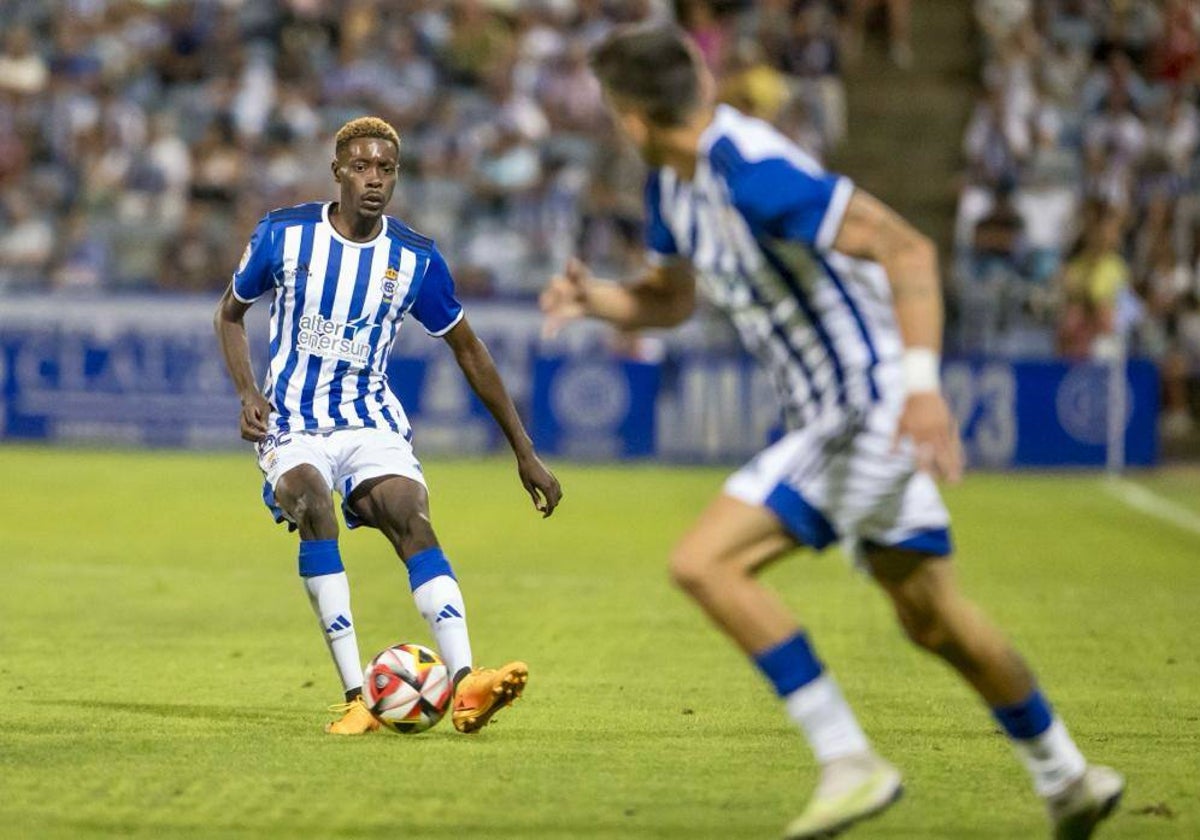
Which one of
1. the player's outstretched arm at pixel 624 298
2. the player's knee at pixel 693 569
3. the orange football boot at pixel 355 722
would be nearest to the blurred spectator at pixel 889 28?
the orange football boot at pixel 355 722

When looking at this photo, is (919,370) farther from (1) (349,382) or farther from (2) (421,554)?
(1) (349,382)

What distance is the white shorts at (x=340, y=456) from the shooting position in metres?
7.94

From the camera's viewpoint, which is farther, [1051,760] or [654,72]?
[1051,760]

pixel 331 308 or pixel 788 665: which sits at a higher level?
pixel 331 308

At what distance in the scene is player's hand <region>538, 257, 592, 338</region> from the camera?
18.9 feet

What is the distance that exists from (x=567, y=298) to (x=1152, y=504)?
14667mm

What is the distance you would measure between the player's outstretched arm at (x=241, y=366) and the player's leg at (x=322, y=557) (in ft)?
0.65

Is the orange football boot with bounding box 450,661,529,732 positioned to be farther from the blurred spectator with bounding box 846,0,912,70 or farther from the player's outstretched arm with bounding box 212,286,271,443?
the blurred spectator with bounding box 846,0,912,70

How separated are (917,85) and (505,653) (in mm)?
18048

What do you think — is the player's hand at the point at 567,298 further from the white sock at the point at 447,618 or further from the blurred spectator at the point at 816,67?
the blurred spectator at the point at 816,67

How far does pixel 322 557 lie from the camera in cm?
783

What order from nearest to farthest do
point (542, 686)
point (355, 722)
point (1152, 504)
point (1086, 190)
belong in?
point (355, 722) < point (542, 686) < point (1152, 504) < point (1086, 190)

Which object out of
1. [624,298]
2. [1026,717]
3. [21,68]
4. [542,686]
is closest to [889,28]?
→ [21,68]

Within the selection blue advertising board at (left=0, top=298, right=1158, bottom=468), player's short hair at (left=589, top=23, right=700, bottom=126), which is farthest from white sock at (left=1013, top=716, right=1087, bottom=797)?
blue advertising board at (left=0, top=298, right=1158, bottom=468)
